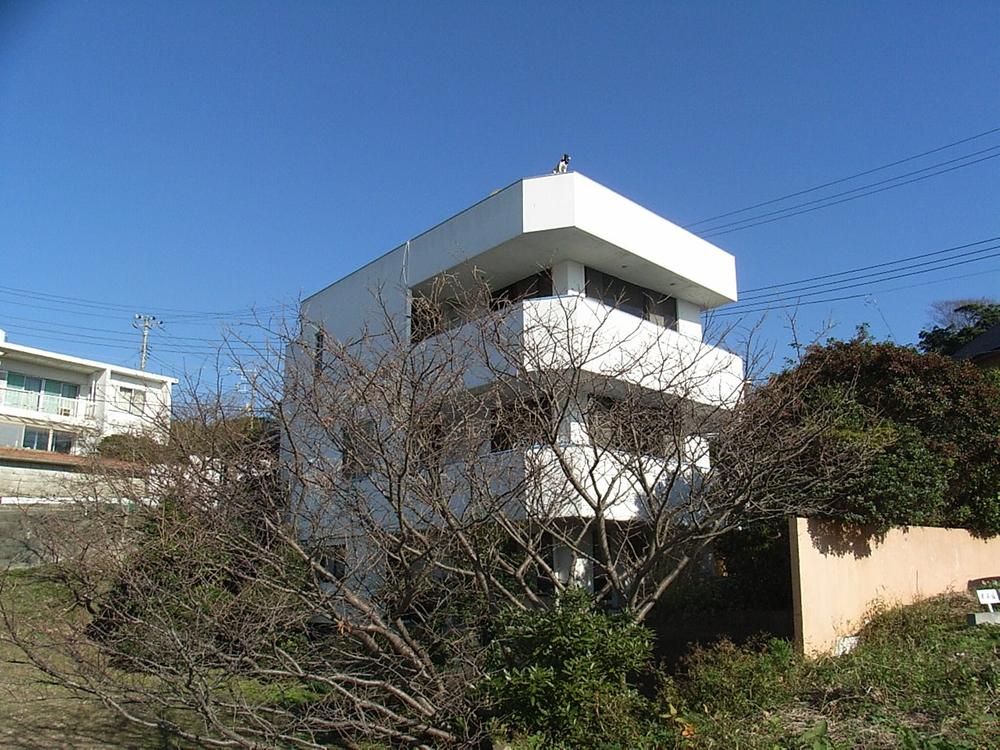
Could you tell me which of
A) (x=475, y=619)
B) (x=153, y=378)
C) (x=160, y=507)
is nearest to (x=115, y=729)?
(x=160, y=507)

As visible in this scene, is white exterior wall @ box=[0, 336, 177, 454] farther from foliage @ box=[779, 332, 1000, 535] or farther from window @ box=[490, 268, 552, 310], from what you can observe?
foliage @ box=[779, 332, 1000, 535]

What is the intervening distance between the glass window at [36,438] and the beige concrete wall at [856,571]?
113 feet

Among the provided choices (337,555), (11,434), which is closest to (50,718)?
(337,555)

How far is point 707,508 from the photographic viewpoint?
915 centimetres

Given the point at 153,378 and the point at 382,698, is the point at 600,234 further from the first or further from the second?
the point at 153,378

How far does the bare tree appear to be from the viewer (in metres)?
7.30

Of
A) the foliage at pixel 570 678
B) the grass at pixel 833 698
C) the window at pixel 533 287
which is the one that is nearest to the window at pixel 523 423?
the foliage at pixel 570 678

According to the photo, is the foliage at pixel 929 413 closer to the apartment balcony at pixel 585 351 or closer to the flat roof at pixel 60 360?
the apartment balcony at pixel 585 351

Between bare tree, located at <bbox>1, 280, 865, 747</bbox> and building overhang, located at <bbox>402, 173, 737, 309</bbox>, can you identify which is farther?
building overhang, located at <bbox>402, 173, 737, 309</bbox>

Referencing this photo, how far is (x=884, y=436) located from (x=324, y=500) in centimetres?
688

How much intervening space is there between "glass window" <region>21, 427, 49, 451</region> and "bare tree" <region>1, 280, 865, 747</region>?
27406mm

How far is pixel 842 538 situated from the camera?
1001 centimetres

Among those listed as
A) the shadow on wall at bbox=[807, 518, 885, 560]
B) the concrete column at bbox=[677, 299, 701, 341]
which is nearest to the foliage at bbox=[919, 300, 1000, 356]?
the concrete column at bbox=[677, 299, 701, 341]

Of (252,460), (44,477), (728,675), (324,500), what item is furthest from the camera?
(44,477)
